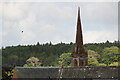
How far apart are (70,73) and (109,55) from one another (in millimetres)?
72822

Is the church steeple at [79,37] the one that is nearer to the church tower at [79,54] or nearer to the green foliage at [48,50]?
the church tower at [79,54]

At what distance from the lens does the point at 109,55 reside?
314ft

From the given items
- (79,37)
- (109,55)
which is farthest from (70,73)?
(109,55)

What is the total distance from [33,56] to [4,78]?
77678 millimetres

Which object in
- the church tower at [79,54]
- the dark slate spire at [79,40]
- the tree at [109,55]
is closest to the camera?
the church tower at [79,54]

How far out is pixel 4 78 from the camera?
2188cm

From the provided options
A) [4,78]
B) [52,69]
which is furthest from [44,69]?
[4,78]

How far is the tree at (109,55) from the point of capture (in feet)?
313

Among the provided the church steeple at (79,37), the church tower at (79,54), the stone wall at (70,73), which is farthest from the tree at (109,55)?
the stone wall at (70,73)

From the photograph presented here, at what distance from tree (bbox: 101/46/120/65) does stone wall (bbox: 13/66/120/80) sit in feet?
220

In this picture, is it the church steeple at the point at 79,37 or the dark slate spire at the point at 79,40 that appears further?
the church steeple at the point at 79,37

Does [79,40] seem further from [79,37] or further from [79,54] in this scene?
[79,54]

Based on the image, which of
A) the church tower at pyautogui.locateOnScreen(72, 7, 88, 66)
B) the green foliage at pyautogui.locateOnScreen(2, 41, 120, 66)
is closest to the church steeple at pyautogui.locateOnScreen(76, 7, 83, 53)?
the church tower at pyautogui.locateOnScreen(72, 7, 88, 66)

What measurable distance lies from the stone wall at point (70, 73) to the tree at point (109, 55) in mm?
67096
